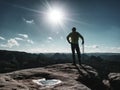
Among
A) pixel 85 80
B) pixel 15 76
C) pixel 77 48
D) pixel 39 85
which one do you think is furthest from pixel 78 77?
pixel 77 48

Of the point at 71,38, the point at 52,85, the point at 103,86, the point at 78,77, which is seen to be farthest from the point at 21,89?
the point at 71,38

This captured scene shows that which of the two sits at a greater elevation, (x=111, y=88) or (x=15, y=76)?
(x=15, y=76)

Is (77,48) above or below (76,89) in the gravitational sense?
above

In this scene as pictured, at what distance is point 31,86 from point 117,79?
27.1 feet

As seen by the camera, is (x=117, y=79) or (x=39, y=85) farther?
(x=117, y=79)

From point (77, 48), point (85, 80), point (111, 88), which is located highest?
point (77, 48)

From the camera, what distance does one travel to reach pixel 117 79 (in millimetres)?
16016

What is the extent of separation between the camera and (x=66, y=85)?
37.2 feet

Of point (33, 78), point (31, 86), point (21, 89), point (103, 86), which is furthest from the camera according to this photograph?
point (103, 86)

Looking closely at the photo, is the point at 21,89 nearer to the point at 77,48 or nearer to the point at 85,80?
the point at 85,80

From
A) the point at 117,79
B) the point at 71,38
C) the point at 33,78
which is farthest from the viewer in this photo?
the point at 71,38

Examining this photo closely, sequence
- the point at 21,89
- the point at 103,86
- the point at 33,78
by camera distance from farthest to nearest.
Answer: the point at 103,86, the point at 33,78, the point at 21,89

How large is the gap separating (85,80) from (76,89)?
3584 millimetres

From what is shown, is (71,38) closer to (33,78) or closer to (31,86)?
(33,78)
